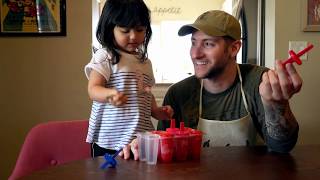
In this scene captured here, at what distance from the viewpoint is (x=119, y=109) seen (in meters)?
1.36

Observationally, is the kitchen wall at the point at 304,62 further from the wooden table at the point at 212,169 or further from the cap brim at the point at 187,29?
the wooden table at the point at 212,169

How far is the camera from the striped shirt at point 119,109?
136cm

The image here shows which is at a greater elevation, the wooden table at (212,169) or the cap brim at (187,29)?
the cap brim at (187,29)

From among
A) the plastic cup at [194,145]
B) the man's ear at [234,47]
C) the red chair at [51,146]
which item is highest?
the man's ear at [234,47]

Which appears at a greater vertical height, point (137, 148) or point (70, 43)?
point (70, 43)

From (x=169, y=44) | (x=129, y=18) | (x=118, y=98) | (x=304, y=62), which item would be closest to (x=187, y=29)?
(x=129, y=18)

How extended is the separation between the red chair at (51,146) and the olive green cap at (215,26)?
570 millimetres

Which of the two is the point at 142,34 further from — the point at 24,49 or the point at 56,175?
the point at 24,49

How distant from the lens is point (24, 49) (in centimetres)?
260

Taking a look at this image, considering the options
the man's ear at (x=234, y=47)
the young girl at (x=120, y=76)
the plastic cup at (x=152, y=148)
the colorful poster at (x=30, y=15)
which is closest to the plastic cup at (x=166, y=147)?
the plastic cup at (x=152, y=148)

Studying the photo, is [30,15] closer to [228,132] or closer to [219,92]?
[219,92]

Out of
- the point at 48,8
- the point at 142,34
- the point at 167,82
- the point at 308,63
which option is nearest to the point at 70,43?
the point at 48,8

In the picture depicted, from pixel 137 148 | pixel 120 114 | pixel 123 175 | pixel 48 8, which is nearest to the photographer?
pixel 123 175

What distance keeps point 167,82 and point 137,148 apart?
2.32 metres
